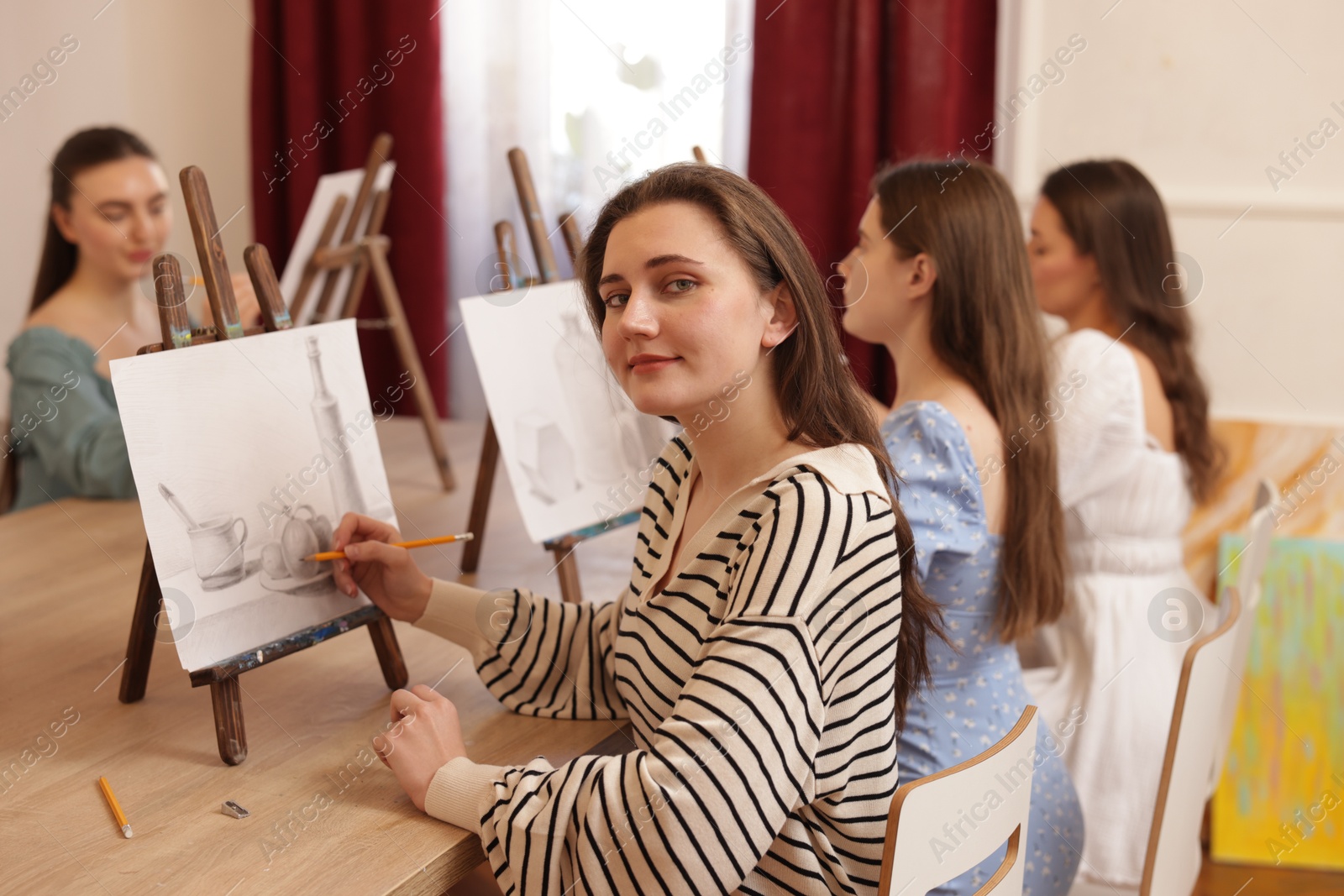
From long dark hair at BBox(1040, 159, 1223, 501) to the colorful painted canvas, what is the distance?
324 mm

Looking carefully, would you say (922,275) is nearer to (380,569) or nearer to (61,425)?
(380,569)

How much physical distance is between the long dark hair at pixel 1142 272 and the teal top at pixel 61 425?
1.79 metres

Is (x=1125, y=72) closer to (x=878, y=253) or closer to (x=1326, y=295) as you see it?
(x=1326, y=295)

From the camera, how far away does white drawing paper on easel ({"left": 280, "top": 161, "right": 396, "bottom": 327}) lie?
7.22ft

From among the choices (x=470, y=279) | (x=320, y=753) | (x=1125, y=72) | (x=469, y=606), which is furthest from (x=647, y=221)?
(x=470, y=279)

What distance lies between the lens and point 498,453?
1664 mm

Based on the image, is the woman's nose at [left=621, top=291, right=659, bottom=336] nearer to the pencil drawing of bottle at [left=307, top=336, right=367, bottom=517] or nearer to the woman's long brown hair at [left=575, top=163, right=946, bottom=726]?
the woman's long brown hair at [left=575, top=163, right=946, bottom=726]

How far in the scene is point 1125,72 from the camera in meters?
2.55

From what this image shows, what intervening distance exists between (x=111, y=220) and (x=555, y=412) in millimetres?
1186

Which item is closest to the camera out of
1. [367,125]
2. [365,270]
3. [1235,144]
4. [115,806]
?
[115,806]

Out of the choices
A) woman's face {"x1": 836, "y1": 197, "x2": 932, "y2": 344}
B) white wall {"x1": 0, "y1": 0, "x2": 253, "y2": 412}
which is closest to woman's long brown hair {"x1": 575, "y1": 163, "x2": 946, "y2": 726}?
woman's face {"x1": 836, "y1": 197, "x2": 932, "y2": 344}

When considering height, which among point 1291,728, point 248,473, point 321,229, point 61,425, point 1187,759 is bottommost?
point 1291,728

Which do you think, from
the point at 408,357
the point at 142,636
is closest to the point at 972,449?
the point at 142,636

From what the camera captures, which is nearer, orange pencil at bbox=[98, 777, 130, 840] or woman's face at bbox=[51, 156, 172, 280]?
orange pencil at bbox=[98, 777, 130, 840]
